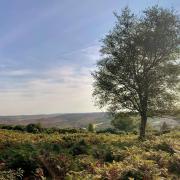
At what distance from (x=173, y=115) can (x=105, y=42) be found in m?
10.8

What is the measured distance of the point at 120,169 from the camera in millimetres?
15484

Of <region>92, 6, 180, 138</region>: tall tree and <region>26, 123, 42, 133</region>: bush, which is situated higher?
<region>92, 6, 180, 138</region>: tall tree

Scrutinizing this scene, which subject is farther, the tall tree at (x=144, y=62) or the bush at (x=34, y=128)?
the bush at (x=34, y=128)

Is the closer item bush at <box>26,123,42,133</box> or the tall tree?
the tall tree

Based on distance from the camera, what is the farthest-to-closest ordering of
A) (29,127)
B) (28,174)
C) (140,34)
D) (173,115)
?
(29,127), (173,115), (140,34), (28,174)

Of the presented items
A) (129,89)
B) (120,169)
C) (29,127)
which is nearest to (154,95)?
(129,89)

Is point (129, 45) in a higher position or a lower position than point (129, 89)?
higher

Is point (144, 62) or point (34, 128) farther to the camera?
point (34, 128)

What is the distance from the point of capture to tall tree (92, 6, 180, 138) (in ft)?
132

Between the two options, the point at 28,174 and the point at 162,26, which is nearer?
the point at 28,174

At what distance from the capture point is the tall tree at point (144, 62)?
132 feet

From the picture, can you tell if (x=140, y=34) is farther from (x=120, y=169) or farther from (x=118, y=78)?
(x=120, y=169)

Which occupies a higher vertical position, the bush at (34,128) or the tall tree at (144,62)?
the tall tree at (144,62)

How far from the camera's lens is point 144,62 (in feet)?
133
